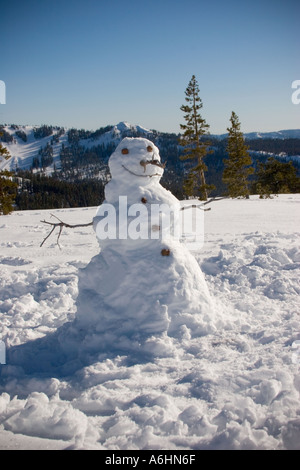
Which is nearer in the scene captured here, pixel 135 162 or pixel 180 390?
pixel 180 390

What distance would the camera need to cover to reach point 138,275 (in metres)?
4.03

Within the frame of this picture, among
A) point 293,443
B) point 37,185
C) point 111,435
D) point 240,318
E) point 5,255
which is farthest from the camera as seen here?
point 37,185

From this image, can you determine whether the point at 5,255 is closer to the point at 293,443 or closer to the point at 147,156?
the point at 147,156

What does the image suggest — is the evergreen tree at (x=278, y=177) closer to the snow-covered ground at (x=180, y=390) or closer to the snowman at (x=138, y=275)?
the snow-covered ground at (x=180, y=390)

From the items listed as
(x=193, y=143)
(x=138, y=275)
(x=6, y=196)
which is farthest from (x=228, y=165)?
(x=138, y=275)

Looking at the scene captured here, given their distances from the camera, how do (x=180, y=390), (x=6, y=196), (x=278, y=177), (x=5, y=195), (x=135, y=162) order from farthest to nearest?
(x=278, y=177) < (x=5, y=195) < (x=6, y=196) < (x=135, y=162) < (x=180, y=390)

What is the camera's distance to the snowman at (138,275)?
153 inches

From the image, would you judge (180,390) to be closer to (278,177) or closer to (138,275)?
(138,275)

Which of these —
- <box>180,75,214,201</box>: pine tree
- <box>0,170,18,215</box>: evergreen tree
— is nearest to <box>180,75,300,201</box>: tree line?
<box>180,75,214,201</box>: pine tree

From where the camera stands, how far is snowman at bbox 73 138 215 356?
389 cm

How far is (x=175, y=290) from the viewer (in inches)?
156

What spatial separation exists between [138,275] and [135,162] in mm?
1700
